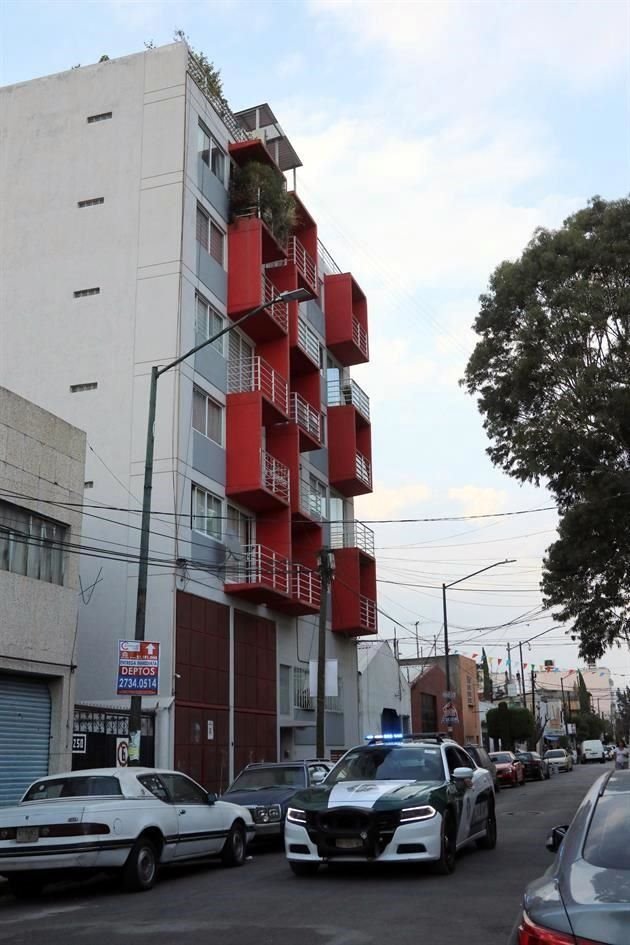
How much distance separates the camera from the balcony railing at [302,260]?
3475cm

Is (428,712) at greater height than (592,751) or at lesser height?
greater

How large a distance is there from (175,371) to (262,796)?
12.7 meters

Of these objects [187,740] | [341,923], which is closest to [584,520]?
[187,740]

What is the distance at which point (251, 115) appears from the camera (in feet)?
117

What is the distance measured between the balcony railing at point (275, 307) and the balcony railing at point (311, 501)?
5639 mm

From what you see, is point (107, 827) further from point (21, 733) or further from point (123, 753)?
point (21, 733)

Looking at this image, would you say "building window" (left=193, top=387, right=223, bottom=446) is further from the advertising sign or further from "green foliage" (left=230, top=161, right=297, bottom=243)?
the advertising sign

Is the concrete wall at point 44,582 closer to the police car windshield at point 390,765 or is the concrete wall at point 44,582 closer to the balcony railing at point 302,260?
the police car windshield at point 390,765

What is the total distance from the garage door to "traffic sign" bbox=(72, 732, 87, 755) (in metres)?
0.96

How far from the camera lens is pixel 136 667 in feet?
54.8

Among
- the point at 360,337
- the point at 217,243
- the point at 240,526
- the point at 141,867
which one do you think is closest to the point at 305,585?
the point at 240,526

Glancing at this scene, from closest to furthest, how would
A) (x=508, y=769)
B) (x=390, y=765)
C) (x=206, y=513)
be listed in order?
1. (x=390, y=765)
2. (x=206, y=513)
3. (x=508, y=769)

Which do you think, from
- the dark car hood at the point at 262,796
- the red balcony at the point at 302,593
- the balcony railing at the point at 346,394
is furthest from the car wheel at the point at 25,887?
the balcony railing at the point at 346,394

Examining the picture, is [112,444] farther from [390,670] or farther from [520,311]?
[390,670]
